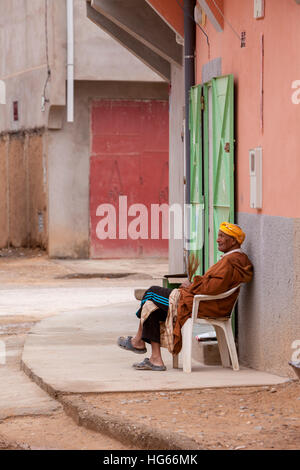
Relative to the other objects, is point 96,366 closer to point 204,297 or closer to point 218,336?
point 218,336

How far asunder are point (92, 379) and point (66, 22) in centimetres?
1405

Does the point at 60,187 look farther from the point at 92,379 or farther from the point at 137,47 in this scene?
the point at 92,379

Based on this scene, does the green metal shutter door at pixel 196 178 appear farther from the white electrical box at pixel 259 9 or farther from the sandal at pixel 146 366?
the sandal at pixel 146 366

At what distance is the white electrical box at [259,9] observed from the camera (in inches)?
341

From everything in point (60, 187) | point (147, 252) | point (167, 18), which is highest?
point (167, 18)

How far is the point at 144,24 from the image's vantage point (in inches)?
551

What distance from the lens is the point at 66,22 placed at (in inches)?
838

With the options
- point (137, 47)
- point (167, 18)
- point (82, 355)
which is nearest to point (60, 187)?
point (137, 47)

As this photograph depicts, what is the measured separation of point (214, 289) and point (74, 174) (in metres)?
14.0

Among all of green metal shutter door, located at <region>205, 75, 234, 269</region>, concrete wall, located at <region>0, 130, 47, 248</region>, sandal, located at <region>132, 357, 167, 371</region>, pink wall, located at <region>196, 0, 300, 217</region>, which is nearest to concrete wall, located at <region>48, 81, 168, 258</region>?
concrete wall, located at <region>0, 130, 47, 248</region>

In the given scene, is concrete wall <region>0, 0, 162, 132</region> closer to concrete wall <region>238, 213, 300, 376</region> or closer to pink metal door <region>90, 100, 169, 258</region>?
pink metal door <region>90, 100, 169, 258</region>

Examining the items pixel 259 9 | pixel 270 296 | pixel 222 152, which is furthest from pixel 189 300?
pixel 259 9

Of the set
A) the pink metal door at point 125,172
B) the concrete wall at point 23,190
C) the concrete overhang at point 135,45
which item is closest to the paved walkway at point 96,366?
the concrete overhang at point 135,45
